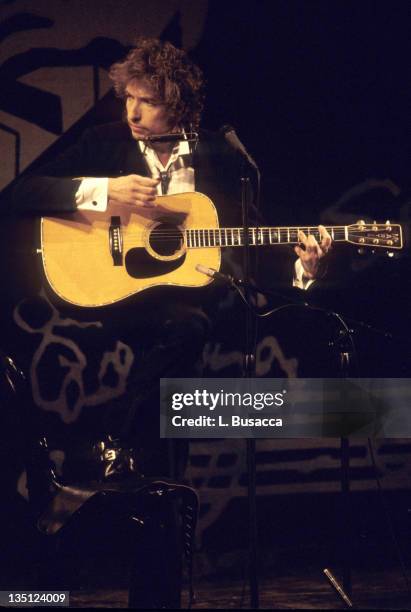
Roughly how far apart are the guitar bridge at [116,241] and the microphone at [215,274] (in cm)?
31

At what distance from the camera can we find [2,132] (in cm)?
Result: 340

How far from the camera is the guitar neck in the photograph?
3.16 meters

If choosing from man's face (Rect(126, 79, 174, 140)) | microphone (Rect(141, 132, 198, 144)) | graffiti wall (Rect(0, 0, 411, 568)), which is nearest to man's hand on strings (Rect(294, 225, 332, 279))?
graffiti wall (Rect(0, 0, 411, 568))

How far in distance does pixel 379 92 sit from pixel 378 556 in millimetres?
1987

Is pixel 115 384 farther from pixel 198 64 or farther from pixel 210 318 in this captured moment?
pixel 198 64

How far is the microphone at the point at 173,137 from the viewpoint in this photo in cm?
327

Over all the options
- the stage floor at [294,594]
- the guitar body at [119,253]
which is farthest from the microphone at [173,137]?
the stage floor at [294,594]

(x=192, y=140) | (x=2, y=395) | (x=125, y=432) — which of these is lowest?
(x=125, y=432)

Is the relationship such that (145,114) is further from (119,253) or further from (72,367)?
(72,367)

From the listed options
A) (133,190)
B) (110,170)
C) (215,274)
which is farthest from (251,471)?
(110,170)

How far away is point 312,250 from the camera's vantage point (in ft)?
10.6

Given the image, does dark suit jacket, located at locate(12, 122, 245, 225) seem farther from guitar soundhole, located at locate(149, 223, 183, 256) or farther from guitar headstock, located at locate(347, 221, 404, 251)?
guitar headstock, located at locate(347, 221, 404, 251)

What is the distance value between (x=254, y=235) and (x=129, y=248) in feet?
1.62

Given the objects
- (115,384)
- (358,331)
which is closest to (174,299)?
(115,384)
